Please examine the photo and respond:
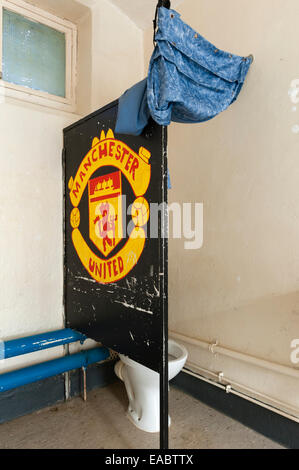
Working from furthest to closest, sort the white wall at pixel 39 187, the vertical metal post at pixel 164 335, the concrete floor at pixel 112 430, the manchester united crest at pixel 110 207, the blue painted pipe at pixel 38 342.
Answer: the white wall at pixel 39 187, the blue painted pipe at pixel 38 342, the concrete floor at pixel 112 430, the manchester united crest at pixel 110 207, the vertical metal post at pixel 164 335

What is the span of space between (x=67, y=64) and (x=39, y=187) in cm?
92

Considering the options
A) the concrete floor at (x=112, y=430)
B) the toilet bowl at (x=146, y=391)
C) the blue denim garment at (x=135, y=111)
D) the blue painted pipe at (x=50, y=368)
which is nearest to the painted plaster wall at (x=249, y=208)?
the concrete floor at (x=112, y=430)

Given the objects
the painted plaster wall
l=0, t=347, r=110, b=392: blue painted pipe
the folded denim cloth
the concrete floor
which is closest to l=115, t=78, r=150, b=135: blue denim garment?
the folded denim cloth

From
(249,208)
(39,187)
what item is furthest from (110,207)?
(249,208)

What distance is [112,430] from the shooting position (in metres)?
1.57

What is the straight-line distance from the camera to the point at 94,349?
6.27ft

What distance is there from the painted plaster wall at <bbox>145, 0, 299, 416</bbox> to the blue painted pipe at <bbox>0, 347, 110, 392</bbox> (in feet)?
1.93

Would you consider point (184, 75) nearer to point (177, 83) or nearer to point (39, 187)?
point (177, 83)

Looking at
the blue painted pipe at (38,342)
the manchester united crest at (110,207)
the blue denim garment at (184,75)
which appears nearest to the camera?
the blue denim garment at (184,75)

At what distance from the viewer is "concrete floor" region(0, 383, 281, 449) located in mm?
1466

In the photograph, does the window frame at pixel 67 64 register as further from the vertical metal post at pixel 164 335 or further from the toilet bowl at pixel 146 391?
the toilet bowl at pixel 146 391

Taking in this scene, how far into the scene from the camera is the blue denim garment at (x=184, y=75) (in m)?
1.08

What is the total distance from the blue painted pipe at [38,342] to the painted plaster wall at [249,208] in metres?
0.74
